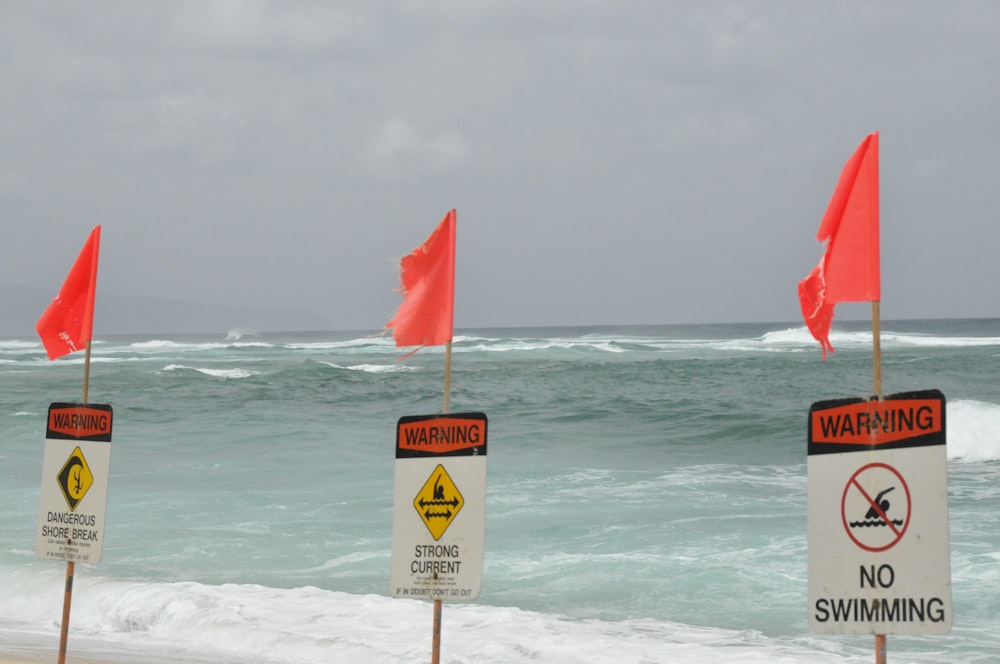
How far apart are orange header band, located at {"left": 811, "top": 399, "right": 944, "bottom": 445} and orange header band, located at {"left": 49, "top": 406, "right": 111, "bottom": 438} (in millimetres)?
3173

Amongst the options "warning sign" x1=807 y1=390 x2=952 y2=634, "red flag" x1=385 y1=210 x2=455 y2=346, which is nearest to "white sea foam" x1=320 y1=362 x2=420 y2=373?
"red flag" x1=385 y1=210 x2=455 y2=346

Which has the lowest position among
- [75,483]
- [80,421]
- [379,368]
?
[75,483]

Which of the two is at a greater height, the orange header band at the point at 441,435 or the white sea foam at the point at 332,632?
the orange header band at the point at 441,435

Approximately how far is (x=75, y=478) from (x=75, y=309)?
36.6 inches

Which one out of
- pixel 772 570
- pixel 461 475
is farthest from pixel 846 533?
pixel 772 570

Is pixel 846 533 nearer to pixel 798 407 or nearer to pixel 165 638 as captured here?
pixel 165 638

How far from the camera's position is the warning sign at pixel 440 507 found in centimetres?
446

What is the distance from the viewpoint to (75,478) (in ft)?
17.1

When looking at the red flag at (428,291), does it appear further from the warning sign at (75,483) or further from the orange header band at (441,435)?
the warning sign at (75,483)

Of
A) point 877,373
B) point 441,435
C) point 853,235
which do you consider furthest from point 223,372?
point 877,373

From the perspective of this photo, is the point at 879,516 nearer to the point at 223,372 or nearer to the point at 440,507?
the point at 440,507

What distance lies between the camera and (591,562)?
961 centimetres

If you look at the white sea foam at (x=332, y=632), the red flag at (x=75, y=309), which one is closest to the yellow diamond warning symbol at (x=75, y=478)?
the red flag at (x=75, y=309)

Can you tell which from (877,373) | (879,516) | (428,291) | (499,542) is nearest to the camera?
(879,516)
